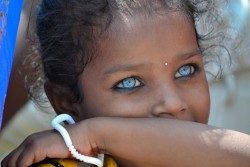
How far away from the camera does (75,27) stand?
184 cm

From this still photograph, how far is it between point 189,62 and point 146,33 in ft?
0.57

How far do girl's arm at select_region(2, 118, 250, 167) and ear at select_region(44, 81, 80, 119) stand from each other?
0.34 meters

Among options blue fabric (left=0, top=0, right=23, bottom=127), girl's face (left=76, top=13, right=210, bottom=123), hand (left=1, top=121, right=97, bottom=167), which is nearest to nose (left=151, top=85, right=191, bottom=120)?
girl's face (left=76, top=13, right=210, bottom=123)

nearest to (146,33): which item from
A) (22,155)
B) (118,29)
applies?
(118,29)

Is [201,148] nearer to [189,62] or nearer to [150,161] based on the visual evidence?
[150,161]

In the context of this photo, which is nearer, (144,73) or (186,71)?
(144,73)

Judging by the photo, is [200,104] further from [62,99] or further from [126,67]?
[62,99]

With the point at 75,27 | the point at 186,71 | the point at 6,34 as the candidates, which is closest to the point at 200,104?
the point at 186,71

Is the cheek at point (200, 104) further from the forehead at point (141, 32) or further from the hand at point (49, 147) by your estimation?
the hand at point (49, 147)

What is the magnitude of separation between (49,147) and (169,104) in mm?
359

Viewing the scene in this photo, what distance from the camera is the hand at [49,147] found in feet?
5.10

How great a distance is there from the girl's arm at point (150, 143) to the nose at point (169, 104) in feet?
0.24

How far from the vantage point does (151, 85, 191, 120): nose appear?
170cm

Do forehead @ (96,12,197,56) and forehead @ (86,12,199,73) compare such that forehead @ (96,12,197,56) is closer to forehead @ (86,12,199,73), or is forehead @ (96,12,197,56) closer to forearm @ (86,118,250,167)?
forehead @ (86,12,199,73)
